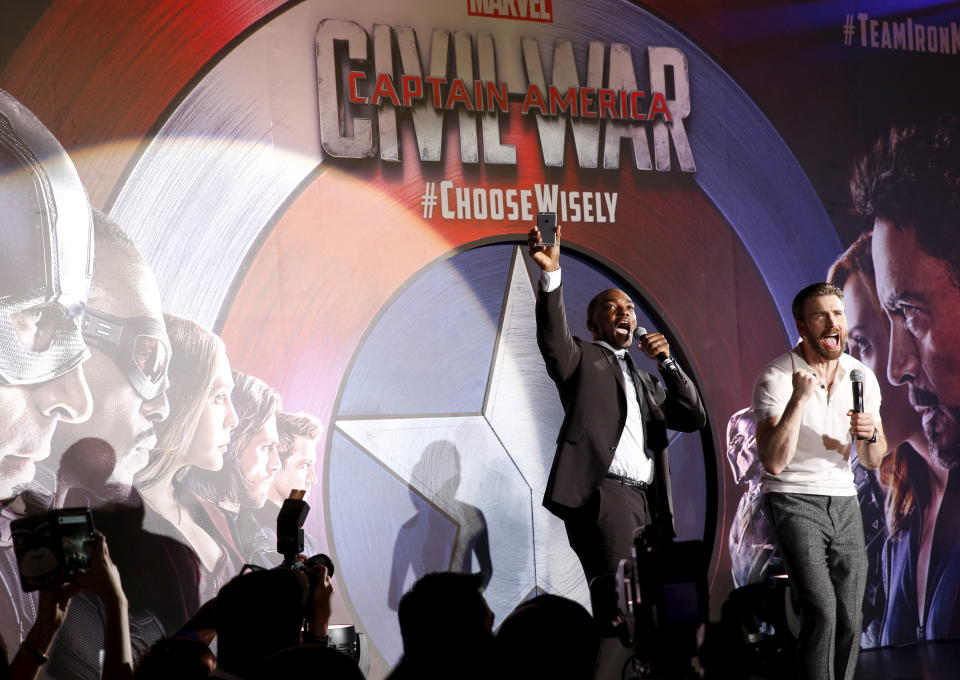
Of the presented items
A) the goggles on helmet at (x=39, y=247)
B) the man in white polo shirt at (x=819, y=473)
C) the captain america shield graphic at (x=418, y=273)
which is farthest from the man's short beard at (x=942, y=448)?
the goggles on helmet at (x=39, y=247)

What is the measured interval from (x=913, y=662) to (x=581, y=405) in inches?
84.6

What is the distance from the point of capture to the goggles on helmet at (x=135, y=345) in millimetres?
3889

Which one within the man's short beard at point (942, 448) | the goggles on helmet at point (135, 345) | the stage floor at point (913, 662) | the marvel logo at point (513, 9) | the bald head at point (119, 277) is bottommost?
the stage floor at point (913, 662)

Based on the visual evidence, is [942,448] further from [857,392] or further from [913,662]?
[857,392]

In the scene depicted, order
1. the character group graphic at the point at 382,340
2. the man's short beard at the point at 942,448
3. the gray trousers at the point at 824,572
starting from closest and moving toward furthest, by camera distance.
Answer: the gray trousers at the point at 824,572
the character group graphic at the point at 382,340
the man's short beard at the point at 942,448

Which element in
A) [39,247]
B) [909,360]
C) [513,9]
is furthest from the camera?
[909,360]

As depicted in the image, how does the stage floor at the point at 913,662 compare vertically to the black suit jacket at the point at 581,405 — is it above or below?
below

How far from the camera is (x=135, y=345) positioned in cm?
394

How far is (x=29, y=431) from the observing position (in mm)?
3762

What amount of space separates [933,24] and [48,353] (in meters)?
4.57

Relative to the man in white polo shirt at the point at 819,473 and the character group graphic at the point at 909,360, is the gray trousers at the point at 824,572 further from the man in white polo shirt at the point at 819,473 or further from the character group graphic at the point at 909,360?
the character group graphic at the point at 909,360

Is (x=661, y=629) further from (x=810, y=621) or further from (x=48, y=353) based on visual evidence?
(x=48, y=353)

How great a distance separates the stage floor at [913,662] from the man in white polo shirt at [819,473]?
110 centimetres

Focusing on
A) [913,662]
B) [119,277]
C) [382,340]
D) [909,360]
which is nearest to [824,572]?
[913,662]
